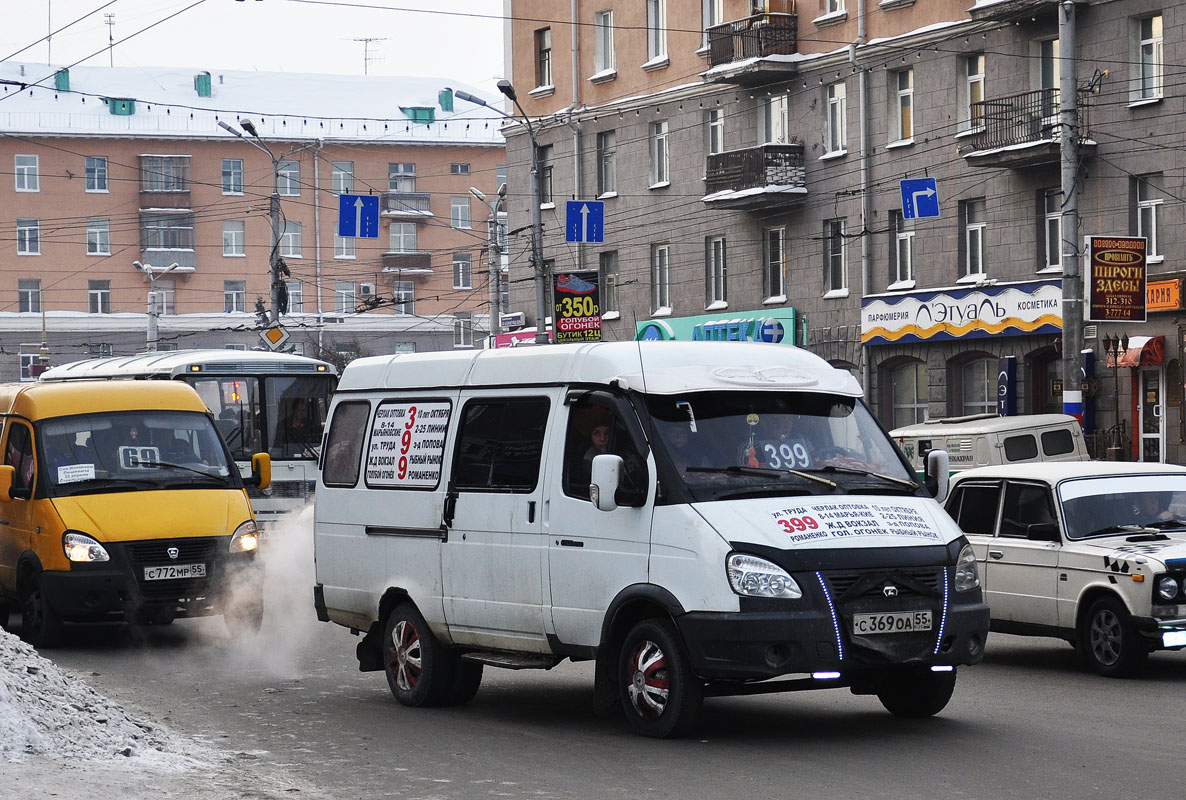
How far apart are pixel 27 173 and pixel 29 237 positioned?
305cm

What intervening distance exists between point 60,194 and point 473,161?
20.5 m

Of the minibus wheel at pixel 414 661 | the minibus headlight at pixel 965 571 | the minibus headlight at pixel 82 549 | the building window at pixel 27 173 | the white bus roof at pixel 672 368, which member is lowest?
the minibus wheel at pixel 414 661

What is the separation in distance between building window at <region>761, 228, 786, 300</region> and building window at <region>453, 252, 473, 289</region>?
4989cm

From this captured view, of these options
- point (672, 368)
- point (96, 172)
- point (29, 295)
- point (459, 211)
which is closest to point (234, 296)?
point (96, 172)

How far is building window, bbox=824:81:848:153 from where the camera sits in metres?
40.4

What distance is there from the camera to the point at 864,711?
10.7 m

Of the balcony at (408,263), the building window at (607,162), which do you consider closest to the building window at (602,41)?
the building window at (607,162)

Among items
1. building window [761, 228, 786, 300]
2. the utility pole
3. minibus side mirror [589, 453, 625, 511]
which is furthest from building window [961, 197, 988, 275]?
minibus side mirror [589, 453, 625, 511]

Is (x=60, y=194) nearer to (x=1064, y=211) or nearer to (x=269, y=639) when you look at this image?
(x=1064, y=211)

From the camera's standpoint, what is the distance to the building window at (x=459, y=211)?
9156cm

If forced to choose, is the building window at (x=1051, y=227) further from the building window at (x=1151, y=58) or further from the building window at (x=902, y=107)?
the building window at (x=902, y=107)

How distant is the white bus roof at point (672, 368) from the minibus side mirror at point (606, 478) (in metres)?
0.54

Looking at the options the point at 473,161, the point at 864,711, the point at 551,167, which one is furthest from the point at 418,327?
the point at 864,711

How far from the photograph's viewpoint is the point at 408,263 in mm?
90625
